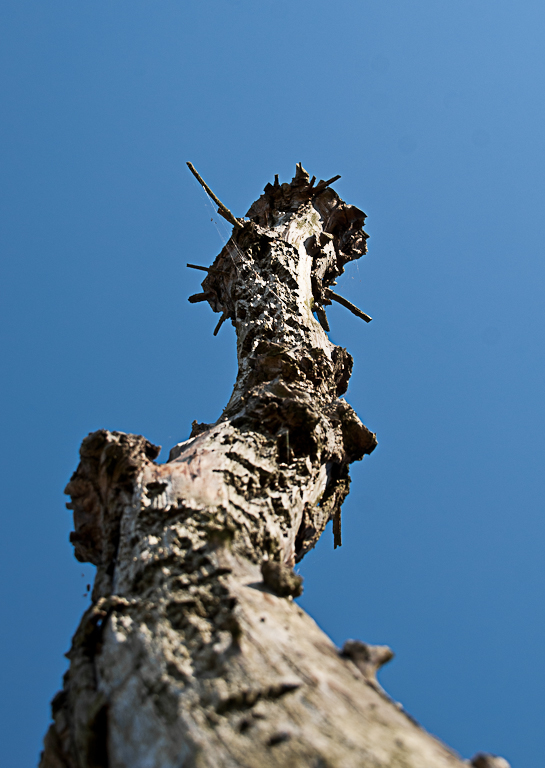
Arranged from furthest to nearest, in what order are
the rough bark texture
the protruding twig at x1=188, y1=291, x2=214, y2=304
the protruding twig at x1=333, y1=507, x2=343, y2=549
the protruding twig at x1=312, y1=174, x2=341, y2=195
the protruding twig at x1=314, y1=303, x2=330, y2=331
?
1. the protruding twig at x1=312, y1=174, x2=341, y2=195
2. the protruding twig at x1=188, y1=291, x2=214, y2=304
3. the protruding twig at x1=314, y1=303, x2=330, y2=331
4. the protruding twig at x1=333, y1=507, x2=343, y2=549
5. the rough bark texture

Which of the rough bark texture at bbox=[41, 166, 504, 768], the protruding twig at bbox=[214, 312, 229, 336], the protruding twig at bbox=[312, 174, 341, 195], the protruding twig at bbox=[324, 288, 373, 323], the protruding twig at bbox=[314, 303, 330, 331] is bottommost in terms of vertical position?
the rough bark texture at bbox=[41, 166, 504, 768]

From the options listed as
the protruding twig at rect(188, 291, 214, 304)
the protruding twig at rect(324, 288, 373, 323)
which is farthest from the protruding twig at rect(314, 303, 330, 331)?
the protruding twig at rect(188, 291, 214, 304)

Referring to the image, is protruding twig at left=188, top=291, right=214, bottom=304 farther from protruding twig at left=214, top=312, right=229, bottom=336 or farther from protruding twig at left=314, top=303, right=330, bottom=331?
protruding twig at left=314, top=303, right=330, bottom=331

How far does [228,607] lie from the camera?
78.1 inches

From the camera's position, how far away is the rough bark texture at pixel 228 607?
153cm

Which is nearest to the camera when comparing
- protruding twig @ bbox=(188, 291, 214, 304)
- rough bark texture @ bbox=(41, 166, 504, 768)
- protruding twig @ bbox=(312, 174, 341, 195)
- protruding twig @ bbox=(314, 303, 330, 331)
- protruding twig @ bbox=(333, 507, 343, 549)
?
rough bark texture @ bbox=(41, 166, 504, 768)

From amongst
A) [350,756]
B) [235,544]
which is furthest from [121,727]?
[235,544]

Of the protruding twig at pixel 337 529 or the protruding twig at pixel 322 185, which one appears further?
the protruding twig at pixel 322 185

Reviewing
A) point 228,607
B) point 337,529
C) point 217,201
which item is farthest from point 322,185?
point 228,607

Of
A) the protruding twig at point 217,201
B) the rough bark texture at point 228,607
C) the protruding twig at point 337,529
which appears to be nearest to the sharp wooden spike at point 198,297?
the protruding twig at point 217,201

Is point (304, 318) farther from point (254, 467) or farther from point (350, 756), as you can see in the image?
point (350, 756)

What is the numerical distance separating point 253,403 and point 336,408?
0.63m

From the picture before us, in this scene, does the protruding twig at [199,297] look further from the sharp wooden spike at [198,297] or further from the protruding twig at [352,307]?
the protruding twig at [352,307]

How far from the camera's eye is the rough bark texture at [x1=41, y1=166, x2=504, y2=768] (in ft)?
5.01
